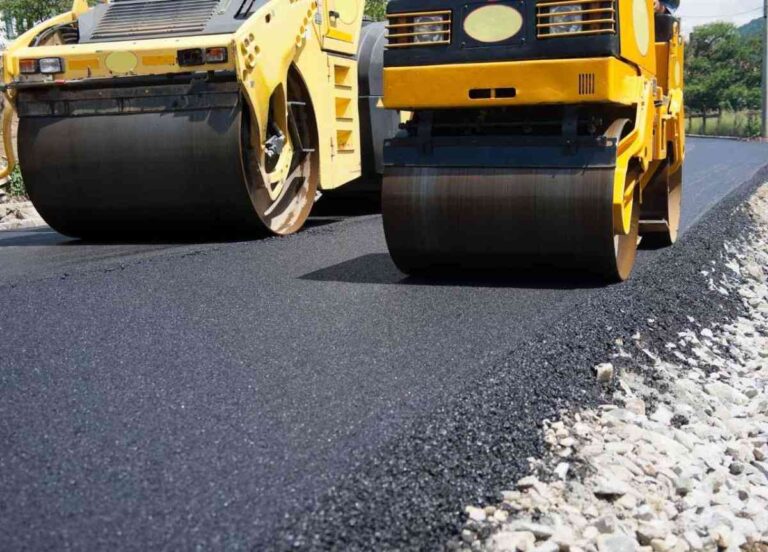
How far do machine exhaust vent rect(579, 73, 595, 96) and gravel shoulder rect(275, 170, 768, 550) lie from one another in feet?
3.27

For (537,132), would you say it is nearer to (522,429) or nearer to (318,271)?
(318,271)

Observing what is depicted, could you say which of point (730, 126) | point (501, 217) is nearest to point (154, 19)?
point (501, 217)

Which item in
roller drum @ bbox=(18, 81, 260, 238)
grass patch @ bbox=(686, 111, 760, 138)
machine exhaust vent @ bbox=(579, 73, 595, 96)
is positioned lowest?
grass patch @ bbox=(686, 111, 760, 138)

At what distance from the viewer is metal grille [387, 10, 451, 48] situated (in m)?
5.10

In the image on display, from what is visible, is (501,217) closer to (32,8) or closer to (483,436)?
(483,436)

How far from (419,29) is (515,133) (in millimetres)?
733

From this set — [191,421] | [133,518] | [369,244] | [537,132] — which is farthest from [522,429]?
[369,244]

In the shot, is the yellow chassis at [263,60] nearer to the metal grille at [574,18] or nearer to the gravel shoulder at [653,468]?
the metal grille at [574,18]

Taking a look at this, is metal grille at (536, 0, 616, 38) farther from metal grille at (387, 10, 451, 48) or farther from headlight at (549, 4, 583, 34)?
metal grille at (387, 10, 451, 48)

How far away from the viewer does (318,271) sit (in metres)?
5.71

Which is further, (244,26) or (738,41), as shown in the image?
(738,41)

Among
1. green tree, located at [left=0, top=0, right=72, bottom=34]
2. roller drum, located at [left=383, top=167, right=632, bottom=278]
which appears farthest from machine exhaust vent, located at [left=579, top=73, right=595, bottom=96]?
green tree, located at [left=0, top=0, right=72, bottom=34]

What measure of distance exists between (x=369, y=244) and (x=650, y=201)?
1.93 metres

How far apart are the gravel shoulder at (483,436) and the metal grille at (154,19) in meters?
3.49
